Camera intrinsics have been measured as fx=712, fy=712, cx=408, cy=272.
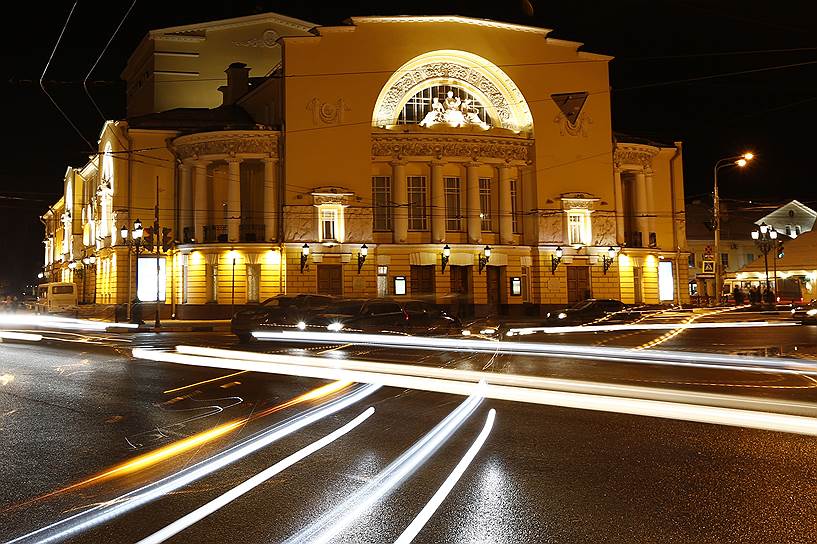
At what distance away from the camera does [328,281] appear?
41.9m

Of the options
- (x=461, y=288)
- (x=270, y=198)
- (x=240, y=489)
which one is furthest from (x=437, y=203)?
(x=240, y=489)

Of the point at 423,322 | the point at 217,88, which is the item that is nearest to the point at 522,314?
the point at 423,322

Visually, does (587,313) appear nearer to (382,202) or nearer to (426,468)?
(382,202)

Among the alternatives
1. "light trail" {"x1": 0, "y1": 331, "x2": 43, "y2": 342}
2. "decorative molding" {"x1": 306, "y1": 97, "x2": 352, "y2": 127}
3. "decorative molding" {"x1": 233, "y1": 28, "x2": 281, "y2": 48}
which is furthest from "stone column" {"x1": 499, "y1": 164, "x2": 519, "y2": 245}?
"light trail" {"x1": 0, "y1": 331, "x2": 43, "y2": 342}

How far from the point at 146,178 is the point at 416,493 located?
143ft

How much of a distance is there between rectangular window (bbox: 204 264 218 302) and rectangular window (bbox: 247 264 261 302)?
6.67 ft

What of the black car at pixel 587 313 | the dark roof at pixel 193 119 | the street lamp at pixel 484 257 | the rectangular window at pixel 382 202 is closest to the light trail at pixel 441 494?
the black car at pixel 587 313

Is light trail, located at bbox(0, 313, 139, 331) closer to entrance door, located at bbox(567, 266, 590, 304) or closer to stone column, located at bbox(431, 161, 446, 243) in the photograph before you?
stone column, located at bbox(431, 161, 446, 243)

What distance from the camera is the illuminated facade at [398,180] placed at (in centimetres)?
4178

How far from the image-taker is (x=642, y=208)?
49.0m

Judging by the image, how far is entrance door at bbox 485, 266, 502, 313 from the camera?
147ft

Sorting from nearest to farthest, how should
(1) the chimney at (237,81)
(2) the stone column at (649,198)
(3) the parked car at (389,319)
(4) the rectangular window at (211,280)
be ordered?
(3) the parked car at (389,319)
(4) the rectangular window at (211,280)
(2) the stone column at (649,198)
(1) the chimney at (237,81)

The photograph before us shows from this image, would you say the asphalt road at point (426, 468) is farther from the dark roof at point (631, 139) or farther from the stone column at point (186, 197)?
the dark roof at point (631, 139)

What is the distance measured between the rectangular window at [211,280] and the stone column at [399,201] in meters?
10.9
